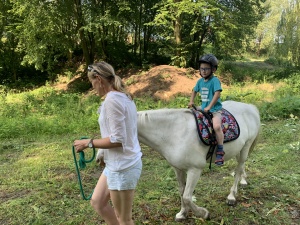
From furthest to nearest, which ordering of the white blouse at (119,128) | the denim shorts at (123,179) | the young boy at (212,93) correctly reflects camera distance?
the young boy at (212,93)
the denim shorts at (123,179)
the white blouse at (119,128)

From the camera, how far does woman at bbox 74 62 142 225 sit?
2.03 m

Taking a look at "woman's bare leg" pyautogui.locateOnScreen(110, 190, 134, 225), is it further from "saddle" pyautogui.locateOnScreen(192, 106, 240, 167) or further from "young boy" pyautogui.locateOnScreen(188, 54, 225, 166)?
"young boy" pyautogui.locateOnScreen(188, 54, 225, 166)

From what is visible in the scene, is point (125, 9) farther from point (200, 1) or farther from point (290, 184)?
point (290, 184)

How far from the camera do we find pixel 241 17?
56.1 feet

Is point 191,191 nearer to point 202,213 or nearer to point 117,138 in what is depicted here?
point 202,213

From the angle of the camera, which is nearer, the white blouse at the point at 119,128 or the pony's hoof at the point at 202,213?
the white blouse at the point at 119,128

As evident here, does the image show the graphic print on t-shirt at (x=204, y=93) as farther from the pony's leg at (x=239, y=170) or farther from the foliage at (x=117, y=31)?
the foliage at (x=117, y=31)

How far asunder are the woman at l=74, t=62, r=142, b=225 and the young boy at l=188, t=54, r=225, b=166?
1.39 metres

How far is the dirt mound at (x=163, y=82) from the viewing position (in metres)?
13.5

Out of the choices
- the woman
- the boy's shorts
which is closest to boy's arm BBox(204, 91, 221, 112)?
the boy's shorts

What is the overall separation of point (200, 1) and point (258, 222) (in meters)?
12.7

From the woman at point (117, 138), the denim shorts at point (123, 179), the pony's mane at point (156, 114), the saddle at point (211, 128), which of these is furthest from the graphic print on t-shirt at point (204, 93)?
the denim shorts at point (123, 179)

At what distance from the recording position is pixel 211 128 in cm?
329

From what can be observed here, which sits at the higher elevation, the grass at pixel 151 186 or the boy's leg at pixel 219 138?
the boy's leg at pixel 219 138
